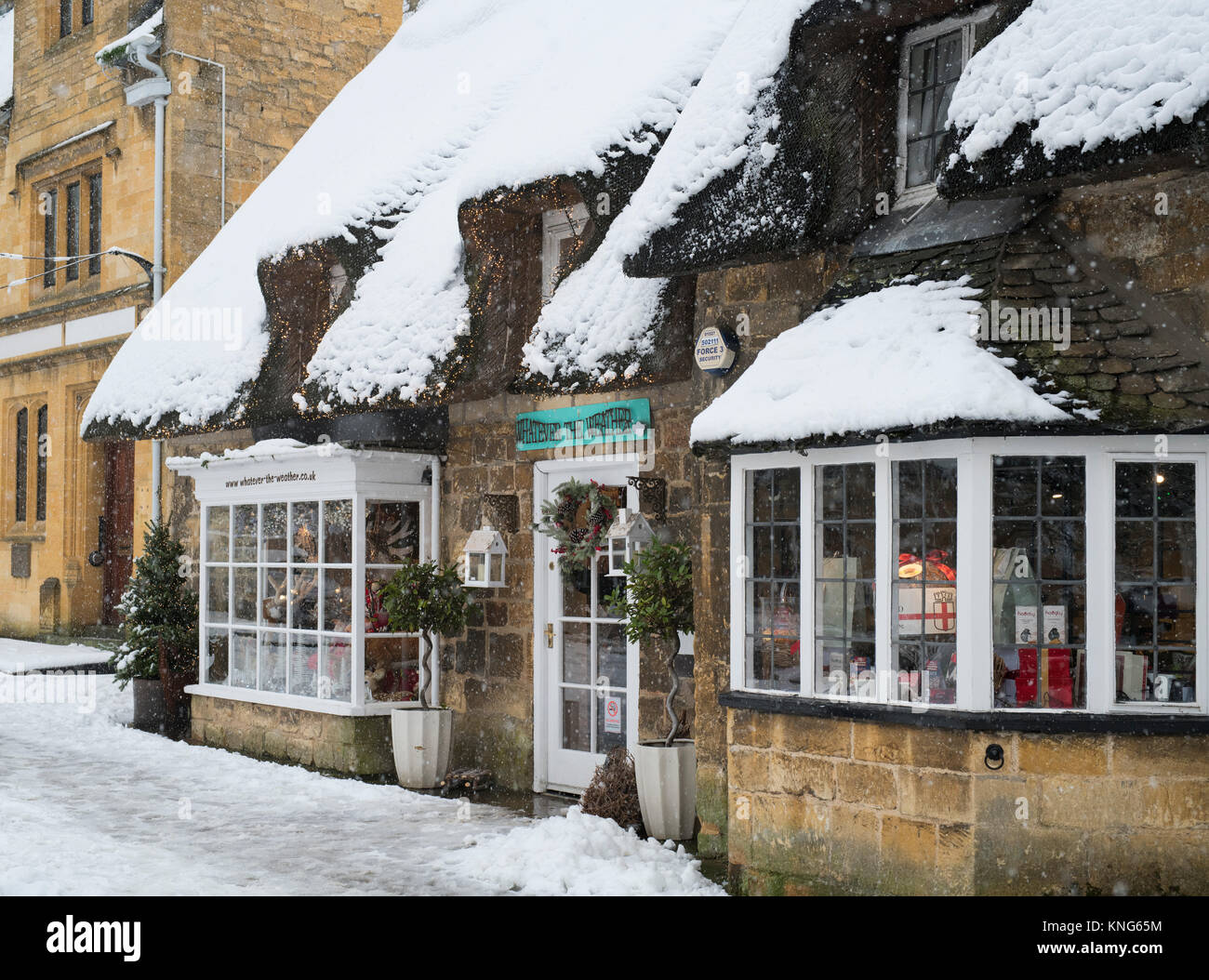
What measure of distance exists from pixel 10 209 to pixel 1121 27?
1910 cm

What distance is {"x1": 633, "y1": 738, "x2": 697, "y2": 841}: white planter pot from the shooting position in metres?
8.27

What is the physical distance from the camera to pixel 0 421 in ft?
70.6

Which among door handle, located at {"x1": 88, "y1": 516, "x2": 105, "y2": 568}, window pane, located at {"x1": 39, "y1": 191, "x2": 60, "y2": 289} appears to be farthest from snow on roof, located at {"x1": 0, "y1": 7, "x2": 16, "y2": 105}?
door handle, located at {"x1": 88, "y1": 516, "x2": 105, "y2": 568}

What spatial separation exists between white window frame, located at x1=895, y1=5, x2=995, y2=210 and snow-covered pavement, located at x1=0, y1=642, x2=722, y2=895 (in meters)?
3.78

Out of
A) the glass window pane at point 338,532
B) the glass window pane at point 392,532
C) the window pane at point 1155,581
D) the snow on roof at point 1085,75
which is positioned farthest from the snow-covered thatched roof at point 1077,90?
the glass window pane at point 338,532

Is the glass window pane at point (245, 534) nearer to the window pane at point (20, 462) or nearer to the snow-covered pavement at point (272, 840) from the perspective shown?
the snow-covered pavement at point (272, 840)

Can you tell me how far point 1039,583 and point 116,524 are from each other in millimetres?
16028

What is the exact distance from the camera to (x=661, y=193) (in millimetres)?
7766

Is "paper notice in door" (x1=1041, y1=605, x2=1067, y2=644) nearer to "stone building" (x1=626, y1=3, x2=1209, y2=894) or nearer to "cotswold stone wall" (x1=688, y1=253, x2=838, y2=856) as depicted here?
"stone building" (x1=626, y1=3, x2=1209, y2=894)

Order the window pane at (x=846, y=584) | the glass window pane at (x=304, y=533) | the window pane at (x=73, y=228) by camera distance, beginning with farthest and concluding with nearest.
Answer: the window pane at (x=73, y=228), the glass window pane at (x=304, y=533), the window pane at (x=846, y=584)

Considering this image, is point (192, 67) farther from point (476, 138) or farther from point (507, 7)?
point (476, 138)

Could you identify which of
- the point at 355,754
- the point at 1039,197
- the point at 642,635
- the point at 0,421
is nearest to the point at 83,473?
the point at 0,421

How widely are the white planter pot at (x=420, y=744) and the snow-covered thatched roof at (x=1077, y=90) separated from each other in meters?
5.84

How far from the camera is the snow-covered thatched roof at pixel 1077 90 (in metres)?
5.71
